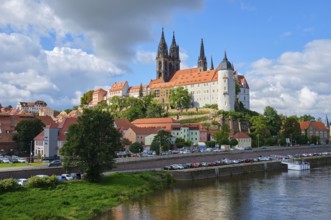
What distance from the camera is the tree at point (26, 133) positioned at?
70750 millimetres

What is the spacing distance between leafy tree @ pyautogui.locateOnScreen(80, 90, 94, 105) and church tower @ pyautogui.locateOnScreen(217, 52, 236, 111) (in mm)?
81907

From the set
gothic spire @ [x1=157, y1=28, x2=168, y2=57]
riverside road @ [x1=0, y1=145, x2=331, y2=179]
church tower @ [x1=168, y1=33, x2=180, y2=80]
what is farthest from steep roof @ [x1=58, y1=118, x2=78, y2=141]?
gothic spire @ [x1=157, y1=28, x2=168, y2=57]

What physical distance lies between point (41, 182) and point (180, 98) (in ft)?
270

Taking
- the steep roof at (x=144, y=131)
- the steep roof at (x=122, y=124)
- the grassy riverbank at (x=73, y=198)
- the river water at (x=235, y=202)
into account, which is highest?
the steep roof at (x=122, y=124)

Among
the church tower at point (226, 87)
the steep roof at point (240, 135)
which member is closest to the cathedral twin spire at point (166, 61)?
the church tower at point (226, 87)

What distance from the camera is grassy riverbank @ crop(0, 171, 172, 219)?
106 feet

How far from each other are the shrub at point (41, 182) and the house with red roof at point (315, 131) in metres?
101

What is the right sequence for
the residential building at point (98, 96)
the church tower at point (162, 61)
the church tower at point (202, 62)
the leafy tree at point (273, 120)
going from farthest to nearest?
the residential building at point (98, 96)
the church tower at point (162, 61)
the church tower at point (202, 62)
the leafy tree at point (273, 120)

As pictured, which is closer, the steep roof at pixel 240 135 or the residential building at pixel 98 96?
the steep roof at pixel 240 135

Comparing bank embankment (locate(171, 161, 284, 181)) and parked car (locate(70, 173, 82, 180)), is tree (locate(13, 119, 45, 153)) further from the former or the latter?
bank embankment (locate(171, 161, 284, 181))

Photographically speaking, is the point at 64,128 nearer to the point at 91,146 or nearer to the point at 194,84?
the point at 91,146

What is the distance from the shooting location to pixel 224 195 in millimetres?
43531

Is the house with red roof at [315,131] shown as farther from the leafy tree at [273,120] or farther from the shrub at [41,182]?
the shrub at [41,182]

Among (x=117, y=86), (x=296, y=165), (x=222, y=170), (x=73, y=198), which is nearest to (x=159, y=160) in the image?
(x=222, y=170)
